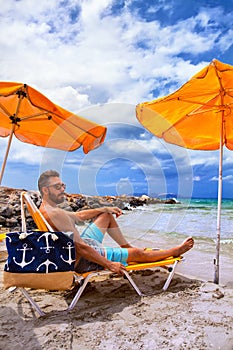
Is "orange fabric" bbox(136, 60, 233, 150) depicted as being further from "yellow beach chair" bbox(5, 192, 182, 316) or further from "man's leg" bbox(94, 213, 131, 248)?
"yellow beach chair" bbox(5, 192, 182, 316)

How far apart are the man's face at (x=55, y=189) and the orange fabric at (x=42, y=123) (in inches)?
42.3

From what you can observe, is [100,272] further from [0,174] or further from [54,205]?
[0,174]

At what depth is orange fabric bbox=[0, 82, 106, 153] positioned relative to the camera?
3.64 m

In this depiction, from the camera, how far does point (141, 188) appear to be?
167 inches

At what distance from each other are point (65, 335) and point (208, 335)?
1061 millimetres

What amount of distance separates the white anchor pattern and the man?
0.30 meters

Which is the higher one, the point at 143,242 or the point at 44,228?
the point at 44,228

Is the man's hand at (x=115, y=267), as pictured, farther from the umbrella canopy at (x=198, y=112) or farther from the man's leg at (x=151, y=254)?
the umbrella canopy at (x=198, y=112)

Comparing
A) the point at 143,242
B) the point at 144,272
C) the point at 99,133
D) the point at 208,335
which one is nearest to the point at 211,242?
the point at 143,242

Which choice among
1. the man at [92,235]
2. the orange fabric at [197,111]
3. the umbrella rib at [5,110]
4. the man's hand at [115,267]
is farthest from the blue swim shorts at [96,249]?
the umbrella rib at [5,110]

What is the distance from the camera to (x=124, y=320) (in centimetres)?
244

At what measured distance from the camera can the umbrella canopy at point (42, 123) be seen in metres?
3.65

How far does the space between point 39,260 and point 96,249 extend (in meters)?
0.75

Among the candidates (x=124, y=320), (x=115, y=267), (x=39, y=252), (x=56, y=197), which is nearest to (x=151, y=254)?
(x=115, y=267)
